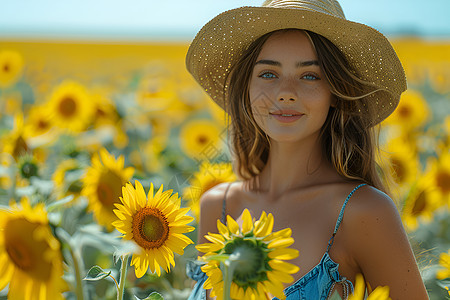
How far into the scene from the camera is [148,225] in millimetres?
880

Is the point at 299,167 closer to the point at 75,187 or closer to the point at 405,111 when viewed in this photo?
the point at 75,187

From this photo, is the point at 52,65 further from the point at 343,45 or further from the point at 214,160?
the point at 343,45

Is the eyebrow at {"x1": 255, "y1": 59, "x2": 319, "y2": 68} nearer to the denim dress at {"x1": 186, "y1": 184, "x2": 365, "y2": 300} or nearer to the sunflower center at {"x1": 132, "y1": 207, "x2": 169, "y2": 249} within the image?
the denim dress at {"x1": 186, "y1": 184, "x2": 365, "y2": 300}

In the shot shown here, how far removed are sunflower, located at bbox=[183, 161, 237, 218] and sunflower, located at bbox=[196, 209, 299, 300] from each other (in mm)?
1039

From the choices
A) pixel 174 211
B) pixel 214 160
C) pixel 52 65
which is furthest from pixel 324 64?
pixel 52 65

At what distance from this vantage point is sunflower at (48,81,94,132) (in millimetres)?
2602

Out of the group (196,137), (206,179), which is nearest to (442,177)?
(206,179)

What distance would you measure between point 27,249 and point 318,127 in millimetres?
686

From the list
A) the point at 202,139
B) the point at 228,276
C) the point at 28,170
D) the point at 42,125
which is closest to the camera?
the point at 228,276

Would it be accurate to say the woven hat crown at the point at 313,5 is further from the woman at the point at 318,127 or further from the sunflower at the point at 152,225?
the sunflower at the point at 152,225

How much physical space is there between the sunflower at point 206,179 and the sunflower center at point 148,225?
0.87 meters

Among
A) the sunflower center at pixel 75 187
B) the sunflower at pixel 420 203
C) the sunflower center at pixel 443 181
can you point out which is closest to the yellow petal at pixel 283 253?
the sunflower center at pixel 75 187

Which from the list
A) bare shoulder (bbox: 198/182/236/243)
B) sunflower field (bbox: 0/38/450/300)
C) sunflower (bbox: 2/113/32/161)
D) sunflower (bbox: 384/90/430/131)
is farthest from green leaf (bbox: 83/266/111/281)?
sunflower (bbox: 384/90/430/131)

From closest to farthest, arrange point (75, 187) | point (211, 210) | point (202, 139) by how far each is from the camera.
→ 1. point (211, 210)
2. point (75, 187)
3. point (202, 139)
